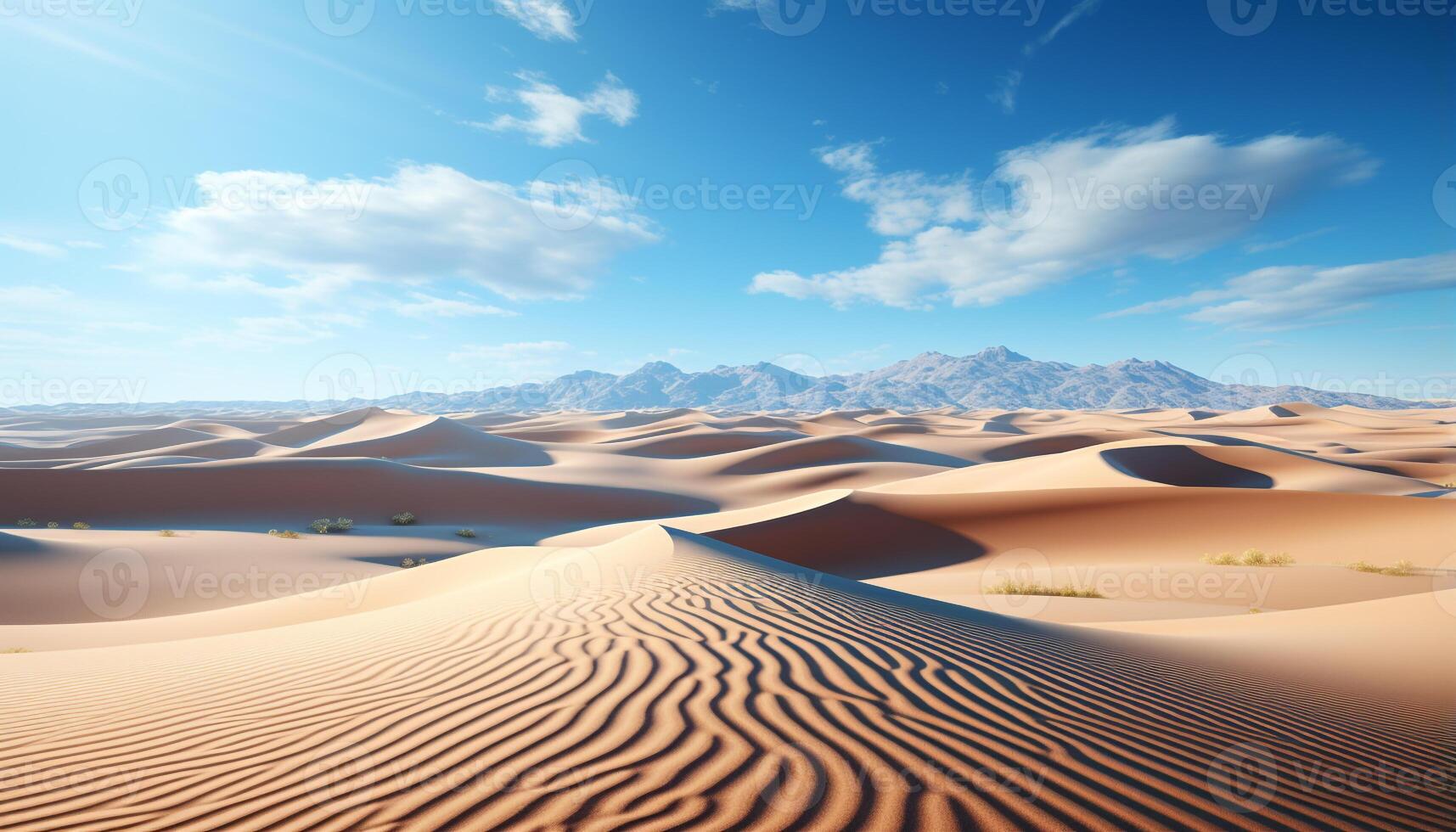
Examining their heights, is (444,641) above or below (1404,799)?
above

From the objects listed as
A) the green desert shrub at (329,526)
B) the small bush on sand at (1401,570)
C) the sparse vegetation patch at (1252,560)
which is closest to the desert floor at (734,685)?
the small bush on sand at (1401,570)

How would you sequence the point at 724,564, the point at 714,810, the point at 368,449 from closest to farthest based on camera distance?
the point at 714,810
the point at 724,564
the point at 368,449

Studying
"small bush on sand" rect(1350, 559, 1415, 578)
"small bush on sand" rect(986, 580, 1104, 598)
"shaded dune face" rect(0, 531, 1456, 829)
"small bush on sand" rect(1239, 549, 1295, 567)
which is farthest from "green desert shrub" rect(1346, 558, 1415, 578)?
"shaded dune face" rect(0, 531, 1456, 829)

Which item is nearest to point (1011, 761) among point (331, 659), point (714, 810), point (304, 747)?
point (714, 810)

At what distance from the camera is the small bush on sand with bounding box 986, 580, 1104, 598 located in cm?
1050

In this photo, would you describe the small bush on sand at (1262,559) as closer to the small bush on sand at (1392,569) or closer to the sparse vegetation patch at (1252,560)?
the sparse vegetation patch at (1252,560)

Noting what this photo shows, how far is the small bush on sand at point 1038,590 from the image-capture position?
10.5m

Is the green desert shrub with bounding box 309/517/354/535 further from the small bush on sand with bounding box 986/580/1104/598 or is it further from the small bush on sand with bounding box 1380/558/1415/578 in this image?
the small bush on sand with bounding box 1380/558/1415/578

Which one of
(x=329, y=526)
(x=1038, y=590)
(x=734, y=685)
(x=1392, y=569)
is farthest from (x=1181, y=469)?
(x=329, y=526)

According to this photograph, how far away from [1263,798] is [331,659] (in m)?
5.25

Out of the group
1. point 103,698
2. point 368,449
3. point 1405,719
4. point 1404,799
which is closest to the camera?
point 1404,799

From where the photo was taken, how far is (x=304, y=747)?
259cm

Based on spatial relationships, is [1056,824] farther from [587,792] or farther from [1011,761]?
[587,792]

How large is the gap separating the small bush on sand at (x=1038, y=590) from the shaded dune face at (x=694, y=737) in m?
5.85
